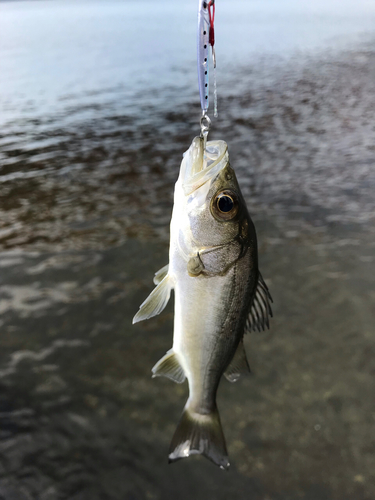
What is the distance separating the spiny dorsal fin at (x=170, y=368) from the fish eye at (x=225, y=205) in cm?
115

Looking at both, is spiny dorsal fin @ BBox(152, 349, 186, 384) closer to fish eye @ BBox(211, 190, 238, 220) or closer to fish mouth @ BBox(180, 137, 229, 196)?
fish eye @ BBox(211, 190, 238, 220)

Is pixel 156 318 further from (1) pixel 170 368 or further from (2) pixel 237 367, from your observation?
(2) pixel 237 367

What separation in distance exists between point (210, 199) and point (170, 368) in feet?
4.42

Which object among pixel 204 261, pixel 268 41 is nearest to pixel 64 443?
pixel 204 261

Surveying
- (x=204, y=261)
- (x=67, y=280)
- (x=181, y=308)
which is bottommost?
(x=67, y=280)

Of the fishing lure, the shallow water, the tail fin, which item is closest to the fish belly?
the tail fin

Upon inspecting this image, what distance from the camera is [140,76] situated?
28.7 m

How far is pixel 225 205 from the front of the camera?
102 inches

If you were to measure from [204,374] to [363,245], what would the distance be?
6.59 m

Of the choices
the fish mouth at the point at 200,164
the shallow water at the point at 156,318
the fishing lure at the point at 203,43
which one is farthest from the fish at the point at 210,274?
the shallow water at the point at 156,318

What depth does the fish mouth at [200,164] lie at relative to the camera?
2.55 meters

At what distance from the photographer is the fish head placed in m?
2.58

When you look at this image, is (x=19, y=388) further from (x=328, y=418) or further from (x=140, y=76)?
(x=140, y=76)

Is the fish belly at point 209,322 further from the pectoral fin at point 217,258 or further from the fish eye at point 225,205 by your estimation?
the fish eye at point 225,205
